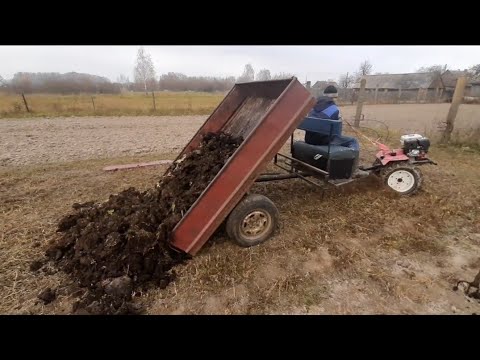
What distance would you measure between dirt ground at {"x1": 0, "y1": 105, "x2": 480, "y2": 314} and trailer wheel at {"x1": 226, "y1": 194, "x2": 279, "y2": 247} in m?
0.14

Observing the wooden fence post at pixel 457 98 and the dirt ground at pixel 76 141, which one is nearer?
the wooden fence post at pixel 457 98

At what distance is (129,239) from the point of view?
115 inches

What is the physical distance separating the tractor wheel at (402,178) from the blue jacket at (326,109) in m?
1.44

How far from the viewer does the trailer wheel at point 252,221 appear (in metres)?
3.27

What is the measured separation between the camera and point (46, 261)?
3174mm

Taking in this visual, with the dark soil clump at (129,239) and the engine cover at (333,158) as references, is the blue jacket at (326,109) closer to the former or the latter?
the engine cover at (333,158)

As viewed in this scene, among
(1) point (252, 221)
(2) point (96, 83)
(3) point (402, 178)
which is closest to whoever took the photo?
(1) point (252, 221)

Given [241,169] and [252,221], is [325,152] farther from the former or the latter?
[241,169]

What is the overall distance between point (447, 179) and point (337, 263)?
13.8ft

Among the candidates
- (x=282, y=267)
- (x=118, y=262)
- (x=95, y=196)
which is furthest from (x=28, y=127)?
(x=282, y=267)

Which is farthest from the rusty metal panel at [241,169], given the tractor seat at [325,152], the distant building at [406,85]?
the distant building at [406,85]

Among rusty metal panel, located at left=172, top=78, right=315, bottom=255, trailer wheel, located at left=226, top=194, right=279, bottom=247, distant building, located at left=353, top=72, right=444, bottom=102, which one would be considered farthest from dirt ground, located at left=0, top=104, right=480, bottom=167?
distant building, located at left=353, top=72, right=444, bottom=102

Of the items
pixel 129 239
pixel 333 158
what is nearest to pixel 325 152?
pixel 333 158

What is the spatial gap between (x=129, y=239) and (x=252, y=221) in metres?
1.43
